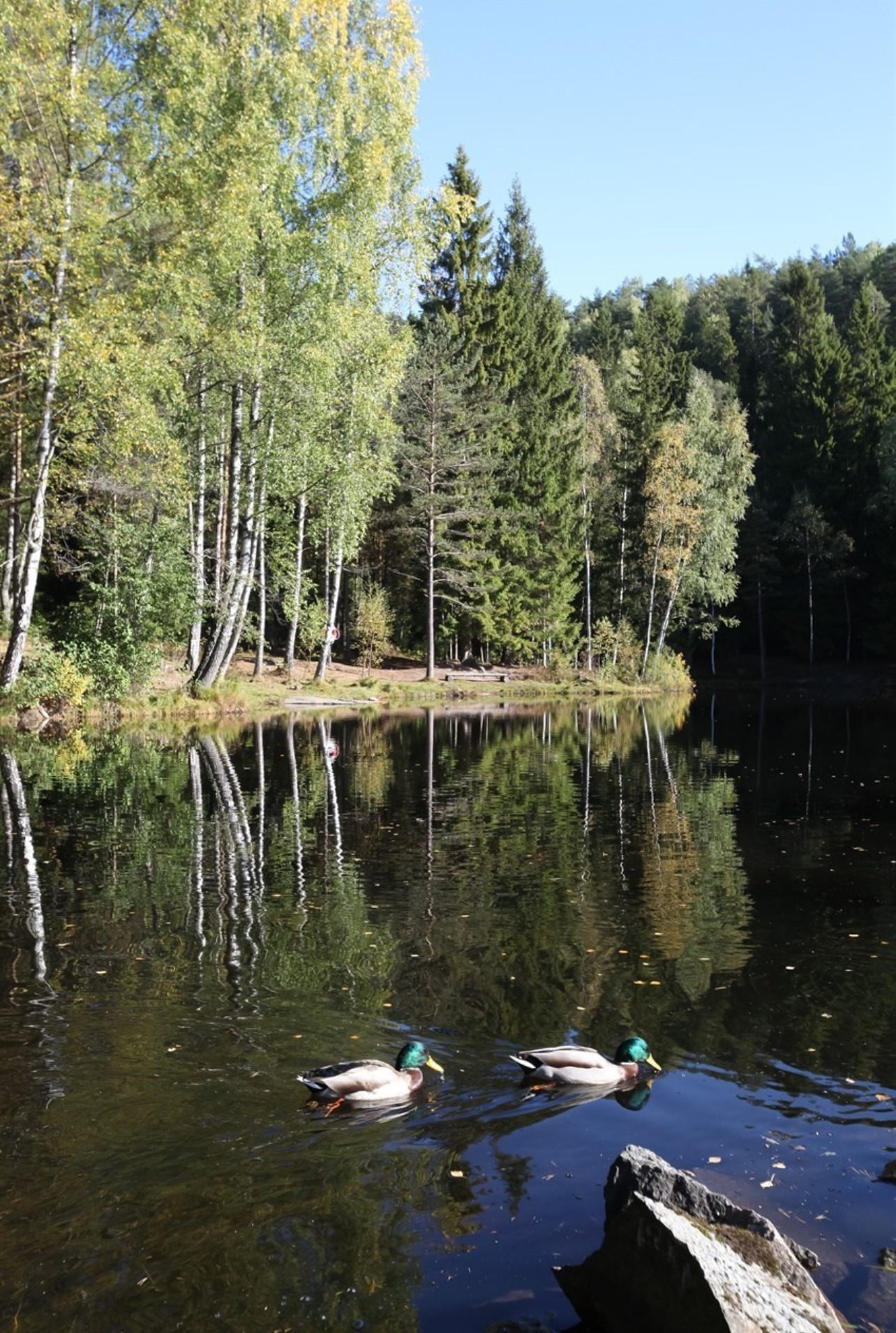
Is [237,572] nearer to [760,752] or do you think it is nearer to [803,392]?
[760,752]

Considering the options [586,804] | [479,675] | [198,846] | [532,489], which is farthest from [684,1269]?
[532,489]

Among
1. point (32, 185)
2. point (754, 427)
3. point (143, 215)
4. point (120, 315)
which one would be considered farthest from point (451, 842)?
point (754, 427)

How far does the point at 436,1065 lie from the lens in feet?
24.0

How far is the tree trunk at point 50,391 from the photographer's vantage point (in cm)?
2252

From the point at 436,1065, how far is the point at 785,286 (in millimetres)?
86600

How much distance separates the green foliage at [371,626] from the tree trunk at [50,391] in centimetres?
2361

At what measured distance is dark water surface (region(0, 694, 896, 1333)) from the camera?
5121 mm

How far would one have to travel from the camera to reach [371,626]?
158ft

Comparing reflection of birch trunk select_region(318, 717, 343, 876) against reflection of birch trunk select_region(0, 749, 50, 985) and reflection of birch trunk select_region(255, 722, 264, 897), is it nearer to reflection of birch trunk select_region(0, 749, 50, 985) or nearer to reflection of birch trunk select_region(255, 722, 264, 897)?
reflection of birch trunk select_region(255, 722, 264, 897)

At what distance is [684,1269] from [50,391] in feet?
75.0

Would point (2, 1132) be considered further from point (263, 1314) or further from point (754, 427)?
point (754, 427)

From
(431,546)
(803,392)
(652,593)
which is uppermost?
(803,392)

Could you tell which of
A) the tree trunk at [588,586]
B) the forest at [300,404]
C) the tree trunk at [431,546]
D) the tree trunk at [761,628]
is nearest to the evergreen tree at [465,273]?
the forest at [300,404]

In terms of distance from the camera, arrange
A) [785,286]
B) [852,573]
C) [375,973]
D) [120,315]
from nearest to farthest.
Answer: [375,973], [120,315], [852,573], [785,286]
